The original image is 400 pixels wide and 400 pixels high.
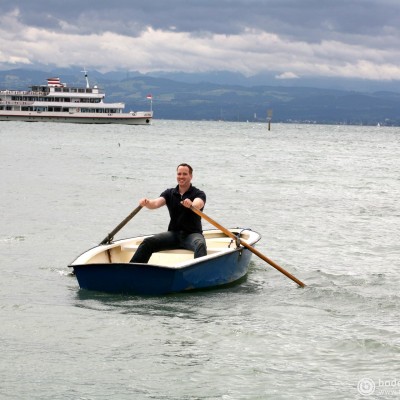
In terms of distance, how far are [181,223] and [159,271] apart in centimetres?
139

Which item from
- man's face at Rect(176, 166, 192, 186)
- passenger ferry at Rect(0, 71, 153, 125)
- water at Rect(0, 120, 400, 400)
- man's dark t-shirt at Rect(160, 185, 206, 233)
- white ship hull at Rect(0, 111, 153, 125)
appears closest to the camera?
water at Rect(0, 120, 400, 400)

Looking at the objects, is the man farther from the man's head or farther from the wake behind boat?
the wake behind boat

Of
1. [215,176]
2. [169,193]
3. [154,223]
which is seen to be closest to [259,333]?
[169,193]

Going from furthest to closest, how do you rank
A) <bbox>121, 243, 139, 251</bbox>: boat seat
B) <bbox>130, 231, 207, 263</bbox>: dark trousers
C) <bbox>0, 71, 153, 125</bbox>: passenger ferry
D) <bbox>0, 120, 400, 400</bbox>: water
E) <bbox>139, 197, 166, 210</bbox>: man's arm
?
<bbox>0, 71, 153, 125</bbox>: passenger ferry → <bbox>121, 243, 139, 251</bbox>: boat seat → <bbox>130, 231, 207, 263</bbox>: dark trousers → <bbox>139, 197, 166, 210</bbox>: man's arm → <bbox>0, 120, 400, 400</bbox>: water

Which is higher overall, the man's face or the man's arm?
the man's face

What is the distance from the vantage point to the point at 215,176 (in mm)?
41906

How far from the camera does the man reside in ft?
42.3

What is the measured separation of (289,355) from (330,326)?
159 centimetres

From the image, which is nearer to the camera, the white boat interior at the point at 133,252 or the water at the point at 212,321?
the water at the point at 212,321

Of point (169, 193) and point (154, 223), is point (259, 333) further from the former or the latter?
point (154, 223)

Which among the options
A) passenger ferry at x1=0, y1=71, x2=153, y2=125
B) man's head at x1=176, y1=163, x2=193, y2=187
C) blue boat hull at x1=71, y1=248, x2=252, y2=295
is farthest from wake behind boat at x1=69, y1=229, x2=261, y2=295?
passenger ferry at x1=0, y1=71, x2=153, y2=125

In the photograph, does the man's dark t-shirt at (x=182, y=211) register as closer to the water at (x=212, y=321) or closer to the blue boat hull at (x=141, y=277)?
the blue boat hull at (x=141, y=277)

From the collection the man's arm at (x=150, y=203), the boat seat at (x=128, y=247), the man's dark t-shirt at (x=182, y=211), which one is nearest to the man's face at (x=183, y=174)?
the man's dark t-shirt at (x=182, y=211)

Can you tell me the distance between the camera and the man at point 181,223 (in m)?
12.9
